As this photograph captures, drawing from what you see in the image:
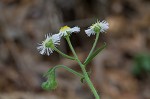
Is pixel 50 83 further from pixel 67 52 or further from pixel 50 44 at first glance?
pixel 67 52

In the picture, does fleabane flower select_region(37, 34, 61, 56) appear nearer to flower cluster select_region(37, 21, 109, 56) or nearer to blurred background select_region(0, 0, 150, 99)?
flower cluster select_region(37, 21, 109, 56)

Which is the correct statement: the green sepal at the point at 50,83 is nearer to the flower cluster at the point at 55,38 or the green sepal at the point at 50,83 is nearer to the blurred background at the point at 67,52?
the flower cluster at the point at 55,38

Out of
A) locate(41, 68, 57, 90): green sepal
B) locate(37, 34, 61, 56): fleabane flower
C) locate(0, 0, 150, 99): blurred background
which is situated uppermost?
locate(0, 0, 150, 99): blurred background

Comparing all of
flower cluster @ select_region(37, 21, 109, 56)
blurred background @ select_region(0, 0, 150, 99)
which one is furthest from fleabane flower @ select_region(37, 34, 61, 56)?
blurred background @ select_region(0, 0, 150, 99)

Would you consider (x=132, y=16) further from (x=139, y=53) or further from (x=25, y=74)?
(x=25, y=74)

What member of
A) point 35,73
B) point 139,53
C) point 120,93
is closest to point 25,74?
point 35,73

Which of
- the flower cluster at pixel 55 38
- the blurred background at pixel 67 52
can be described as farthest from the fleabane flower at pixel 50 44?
the blurred background at pixel 67 52

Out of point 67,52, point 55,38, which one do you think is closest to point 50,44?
point 55,38

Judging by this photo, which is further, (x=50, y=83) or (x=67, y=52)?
(x=67, y=52)
